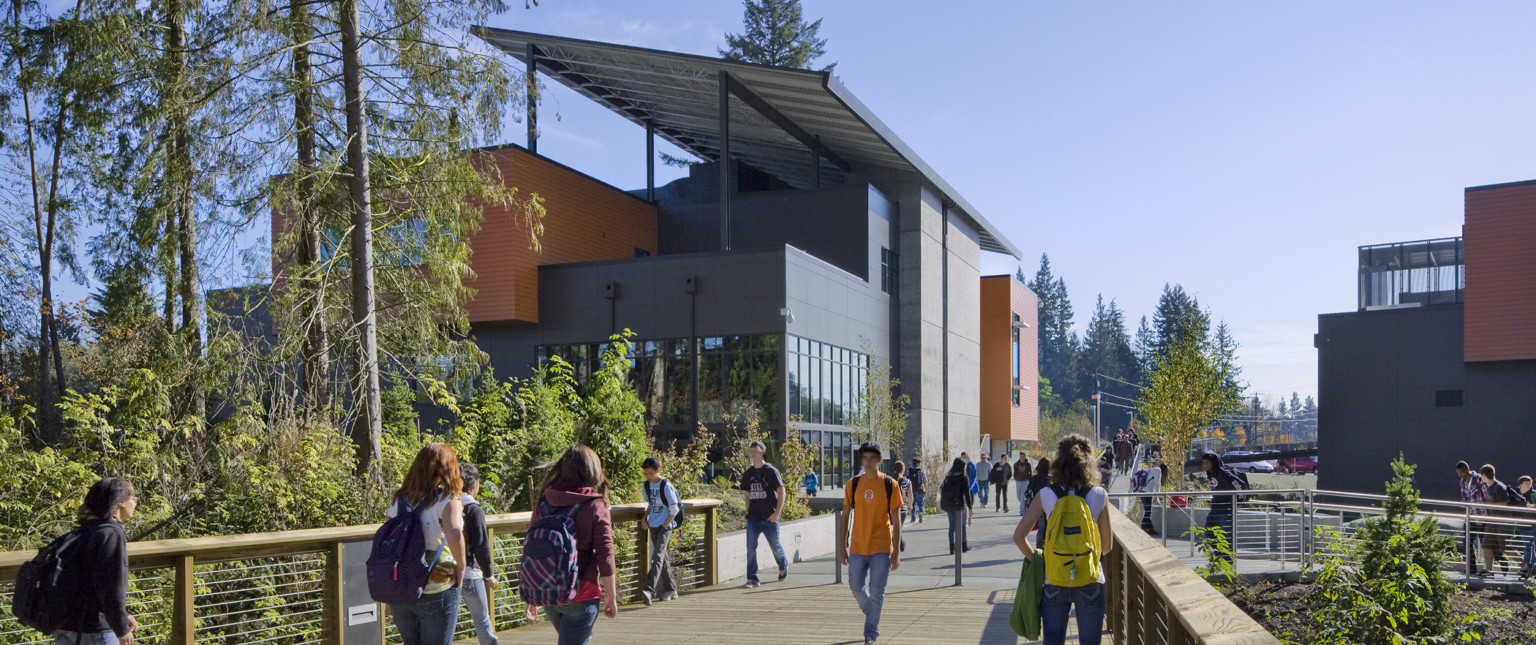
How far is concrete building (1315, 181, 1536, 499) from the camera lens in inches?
1320

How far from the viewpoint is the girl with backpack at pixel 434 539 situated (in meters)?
6.12

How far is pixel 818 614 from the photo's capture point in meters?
11.4

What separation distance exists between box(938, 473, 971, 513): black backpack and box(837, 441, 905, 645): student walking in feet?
23.1

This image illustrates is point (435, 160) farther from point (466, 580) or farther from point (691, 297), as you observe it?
point (691, 297)

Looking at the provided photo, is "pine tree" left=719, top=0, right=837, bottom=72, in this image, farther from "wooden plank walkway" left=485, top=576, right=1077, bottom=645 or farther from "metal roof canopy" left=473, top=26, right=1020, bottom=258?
"wooden plank walkway" left=485, top=576, right=1077, bottom=645

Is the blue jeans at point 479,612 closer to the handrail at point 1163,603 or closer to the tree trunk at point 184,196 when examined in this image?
the handrail at point 1163,603

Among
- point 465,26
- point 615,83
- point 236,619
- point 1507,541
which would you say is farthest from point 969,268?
point 236,619

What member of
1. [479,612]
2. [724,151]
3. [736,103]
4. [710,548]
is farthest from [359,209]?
[736,103]

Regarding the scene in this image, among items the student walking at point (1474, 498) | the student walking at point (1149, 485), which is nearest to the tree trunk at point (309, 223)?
the student walking at point (1149, 485)

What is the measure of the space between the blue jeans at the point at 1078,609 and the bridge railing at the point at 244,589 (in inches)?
181

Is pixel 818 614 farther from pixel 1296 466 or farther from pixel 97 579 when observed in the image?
pixel 1296 466

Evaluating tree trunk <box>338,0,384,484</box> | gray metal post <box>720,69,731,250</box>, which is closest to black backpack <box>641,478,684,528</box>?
tree trunk <box>338,0,384,484</box>

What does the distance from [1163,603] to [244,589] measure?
5.86 metres

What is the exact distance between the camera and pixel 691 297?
1363 inches
